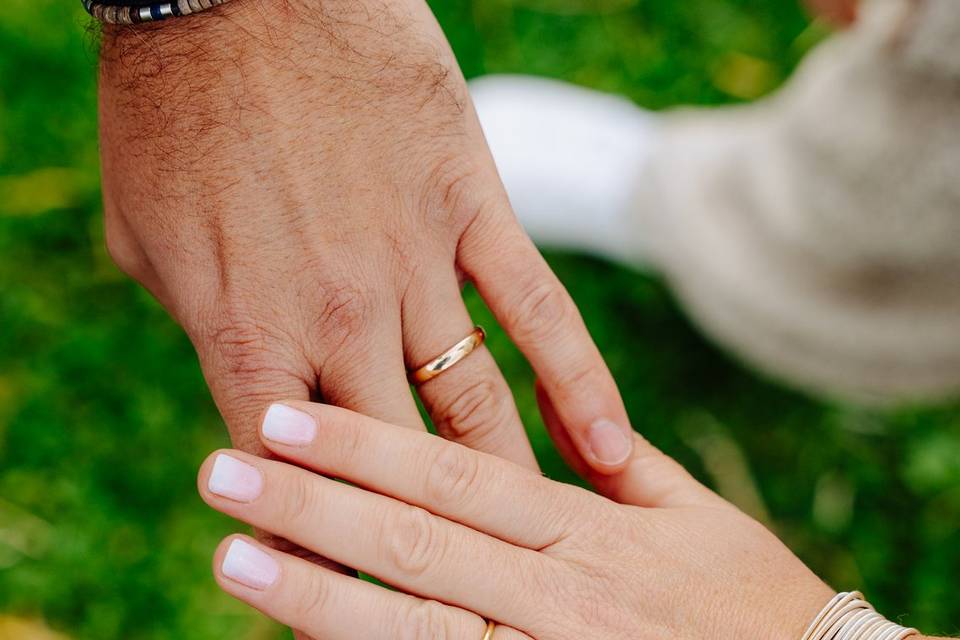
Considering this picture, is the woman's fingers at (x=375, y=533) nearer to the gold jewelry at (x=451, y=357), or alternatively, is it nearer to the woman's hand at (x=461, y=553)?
the woman's hand at (x=461, y=553)

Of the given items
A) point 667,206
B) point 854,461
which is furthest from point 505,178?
point 854,461

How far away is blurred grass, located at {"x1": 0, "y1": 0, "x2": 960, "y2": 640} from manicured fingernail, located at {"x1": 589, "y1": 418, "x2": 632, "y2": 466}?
100 cm

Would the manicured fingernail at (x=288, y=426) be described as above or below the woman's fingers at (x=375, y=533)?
above

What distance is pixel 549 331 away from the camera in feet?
5.25

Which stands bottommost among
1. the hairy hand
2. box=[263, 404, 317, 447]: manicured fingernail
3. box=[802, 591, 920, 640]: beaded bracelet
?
box=[802, 591, 920, 640]: beaded bracelet

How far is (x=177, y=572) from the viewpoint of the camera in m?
2.41

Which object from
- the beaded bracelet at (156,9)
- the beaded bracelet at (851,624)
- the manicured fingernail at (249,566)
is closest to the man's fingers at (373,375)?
the manicured fingernail at (249,566)

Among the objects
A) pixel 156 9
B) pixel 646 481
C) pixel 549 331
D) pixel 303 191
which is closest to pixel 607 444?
pixel 646 481

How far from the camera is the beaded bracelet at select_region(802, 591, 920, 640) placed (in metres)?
1.37

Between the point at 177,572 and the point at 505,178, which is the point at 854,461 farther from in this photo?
the point at 177,572

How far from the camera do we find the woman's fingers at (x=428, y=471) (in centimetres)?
141

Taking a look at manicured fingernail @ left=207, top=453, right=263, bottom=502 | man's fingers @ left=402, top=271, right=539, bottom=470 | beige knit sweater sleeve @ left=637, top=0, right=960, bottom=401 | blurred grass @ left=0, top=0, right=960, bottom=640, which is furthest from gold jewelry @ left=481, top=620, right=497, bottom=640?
beige knit sweater sleeve @ left=637, top=0, right=960, bottom=401

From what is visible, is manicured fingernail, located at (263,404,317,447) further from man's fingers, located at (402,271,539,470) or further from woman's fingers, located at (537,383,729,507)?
woman's fingers, located at (537,383,729,507)

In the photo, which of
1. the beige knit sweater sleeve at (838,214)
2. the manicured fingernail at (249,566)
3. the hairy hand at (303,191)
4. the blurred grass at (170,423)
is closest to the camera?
the manicured fingernail at (249,566)
